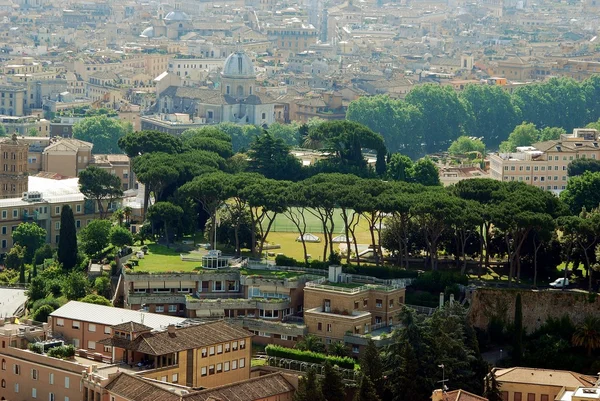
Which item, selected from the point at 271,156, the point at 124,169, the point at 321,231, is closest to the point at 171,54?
the point at 124,169

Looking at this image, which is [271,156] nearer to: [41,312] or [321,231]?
[321,231]

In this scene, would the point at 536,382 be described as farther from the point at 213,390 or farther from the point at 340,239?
the point at 340,239

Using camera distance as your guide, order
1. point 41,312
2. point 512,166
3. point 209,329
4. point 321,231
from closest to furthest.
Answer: point 209,329, point 41,312, point 321,231, point 512,166

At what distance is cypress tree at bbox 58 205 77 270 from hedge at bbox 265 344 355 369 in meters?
15.0

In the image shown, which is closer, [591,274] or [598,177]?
[591,274]

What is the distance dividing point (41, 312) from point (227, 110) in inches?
2684

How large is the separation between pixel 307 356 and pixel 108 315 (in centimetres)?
694

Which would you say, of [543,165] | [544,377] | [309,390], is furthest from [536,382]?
[543,165]

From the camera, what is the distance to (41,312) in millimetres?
69625

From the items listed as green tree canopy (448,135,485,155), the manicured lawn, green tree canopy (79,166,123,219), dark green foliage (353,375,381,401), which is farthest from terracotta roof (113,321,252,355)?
green tree canopy (448,135,485,155)

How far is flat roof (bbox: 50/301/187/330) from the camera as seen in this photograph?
6500cm

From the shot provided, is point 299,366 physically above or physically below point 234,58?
below

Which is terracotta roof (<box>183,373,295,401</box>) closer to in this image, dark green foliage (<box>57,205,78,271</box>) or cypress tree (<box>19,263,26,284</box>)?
dark green foliage (<box>57,205,78,271</box>)

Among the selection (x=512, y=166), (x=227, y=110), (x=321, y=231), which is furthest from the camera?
(x=227, y=110)
